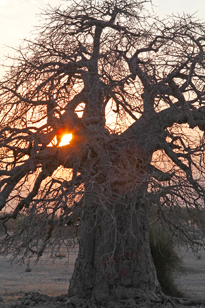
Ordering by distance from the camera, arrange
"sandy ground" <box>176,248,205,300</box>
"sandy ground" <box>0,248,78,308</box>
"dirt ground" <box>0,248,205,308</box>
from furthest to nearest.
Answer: "sandy ground" <box>176,248,205,300</box> → "sandy ground" <box>0,248,78,308</box> → "dirt ground" <box>0,248,205,308</box>

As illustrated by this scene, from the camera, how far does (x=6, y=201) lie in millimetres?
6754

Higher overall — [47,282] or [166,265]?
[166,265]

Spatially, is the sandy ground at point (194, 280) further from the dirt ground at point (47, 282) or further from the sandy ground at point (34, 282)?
the sandy ground at point (34, 282)

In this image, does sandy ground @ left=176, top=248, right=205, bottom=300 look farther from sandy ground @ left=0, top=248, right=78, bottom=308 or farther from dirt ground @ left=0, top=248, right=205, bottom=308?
sandy ground @ left=0, top=248, right=78, bottom=308

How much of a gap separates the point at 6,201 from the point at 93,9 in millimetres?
4354

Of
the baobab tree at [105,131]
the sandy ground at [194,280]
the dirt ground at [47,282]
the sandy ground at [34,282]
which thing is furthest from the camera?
the sandy ground at [194,280]

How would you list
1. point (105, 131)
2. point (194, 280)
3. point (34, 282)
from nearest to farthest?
point (105, 131)
point (34, 282)
point (194, 280)

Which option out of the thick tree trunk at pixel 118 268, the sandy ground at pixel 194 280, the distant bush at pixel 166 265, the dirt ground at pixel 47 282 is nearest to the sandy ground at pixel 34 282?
the dirt ground at pixel 47 282

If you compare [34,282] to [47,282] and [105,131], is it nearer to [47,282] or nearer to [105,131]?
[47,282]

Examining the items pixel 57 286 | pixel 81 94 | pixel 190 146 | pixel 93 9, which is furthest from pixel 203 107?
pixel 57 286

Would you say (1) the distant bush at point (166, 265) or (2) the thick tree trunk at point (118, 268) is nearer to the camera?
(2) the thick tree trunk at point (118, 268)

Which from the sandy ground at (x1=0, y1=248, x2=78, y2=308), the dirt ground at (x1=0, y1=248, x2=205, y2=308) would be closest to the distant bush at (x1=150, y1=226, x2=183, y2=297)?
the dirt ground at (x1=0, y1=248, x2=205, y2=308)

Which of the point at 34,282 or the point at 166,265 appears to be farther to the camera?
the point at 34,282

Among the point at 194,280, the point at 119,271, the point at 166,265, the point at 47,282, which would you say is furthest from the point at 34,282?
the point at 119,271
